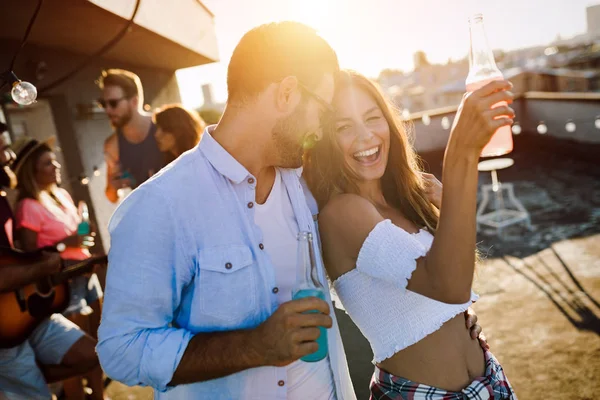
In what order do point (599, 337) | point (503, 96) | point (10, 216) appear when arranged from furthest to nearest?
Answer: point (599, 337), point (10, 216), point (503, 96)

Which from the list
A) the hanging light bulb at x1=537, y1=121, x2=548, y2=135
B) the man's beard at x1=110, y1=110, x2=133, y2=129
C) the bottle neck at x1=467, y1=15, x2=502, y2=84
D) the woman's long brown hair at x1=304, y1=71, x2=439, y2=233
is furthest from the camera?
the hanging light bulb at x1=537, y1=121, x2=548, y2=135

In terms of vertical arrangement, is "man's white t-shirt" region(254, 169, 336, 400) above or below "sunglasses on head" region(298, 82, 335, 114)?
below

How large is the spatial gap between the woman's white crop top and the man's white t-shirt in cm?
25

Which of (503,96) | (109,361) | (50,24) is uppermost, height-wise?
(50,24)

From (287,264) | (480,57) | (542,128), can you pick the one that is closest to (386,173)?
(480,57)

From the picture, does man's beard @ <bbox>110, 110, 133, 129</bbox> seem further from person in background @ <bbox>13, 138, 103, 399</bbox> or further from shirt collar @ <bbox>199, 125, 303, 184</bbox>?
shirt collar @ <bbox>199, 125, 303, 184</bbox>

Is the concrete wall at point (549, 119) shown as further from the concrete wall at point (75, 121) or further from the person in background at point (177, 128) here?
the person in background at point (177, 128)

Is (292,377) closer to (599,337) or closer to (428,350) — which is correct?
(428,350)

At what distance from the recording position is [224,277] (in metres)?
1.43

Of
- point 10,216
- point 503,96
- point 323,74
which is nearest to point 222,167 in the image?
point 323,74

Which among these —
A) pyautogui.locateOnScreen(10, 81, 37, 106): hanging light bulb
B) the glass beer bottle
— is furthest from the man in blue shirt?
pyautogui.locateOnScreen(10, 81, 37, 106): hanging light bulb

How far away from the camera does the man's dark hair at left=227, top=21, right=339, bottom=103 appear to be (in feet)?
5.04

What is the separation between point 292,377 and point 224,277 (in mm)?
483

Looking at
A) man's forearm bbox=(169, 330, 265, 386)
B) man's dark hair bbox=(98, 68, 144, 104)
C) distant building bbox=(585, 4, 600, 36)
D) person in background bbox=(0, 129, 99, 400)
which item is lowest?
person in background bbox=(0, 129, 99, 400)
